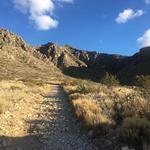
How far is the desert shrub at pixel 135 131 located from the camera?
9940 mm

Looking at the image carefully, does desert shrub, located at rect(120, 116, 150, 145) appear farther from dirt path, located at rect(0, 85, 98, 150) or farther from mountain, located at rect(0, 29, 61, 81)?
mountain, located at rect(0, 29, 61, 81)

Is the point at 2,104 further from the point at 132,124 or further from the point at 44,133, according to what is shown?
the point at 132,124

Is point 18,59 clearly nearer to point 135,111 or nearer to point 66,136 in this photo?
point 135,111

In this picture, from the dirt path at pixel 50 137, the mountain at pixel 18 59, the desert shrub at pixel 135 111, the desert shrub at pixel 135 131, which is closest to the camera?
the desert shrub at pixel 135 131

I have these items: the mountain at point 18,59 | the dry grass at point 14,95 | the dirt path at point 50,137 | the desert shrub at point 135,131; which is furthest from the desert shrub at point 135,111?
the mountain at point 18,59

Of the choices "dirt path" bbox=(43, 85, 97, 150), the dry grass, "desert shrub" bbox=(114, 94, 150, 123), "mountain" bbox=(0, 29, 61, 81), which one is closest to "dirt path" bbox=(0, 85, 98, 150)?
"dirt path" bbox=(43, 85, 97, 150)

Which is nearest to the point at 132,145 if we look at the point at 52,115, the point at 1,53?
the point at 52,115

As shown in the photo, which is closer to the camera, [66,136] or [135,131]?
[135,131]

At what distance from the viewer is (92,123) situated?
12.8m

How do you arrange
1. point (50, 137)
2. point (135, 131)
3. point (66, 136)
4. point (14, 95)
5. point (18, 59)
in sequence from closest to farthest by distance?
point (135, 131) < point (50, 137) < point (66, 136) < point (14, 95) < point (18, 59)

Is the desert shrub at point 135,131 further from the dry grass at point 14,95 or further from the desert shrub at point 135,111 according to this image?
the dry grass at point 14,95

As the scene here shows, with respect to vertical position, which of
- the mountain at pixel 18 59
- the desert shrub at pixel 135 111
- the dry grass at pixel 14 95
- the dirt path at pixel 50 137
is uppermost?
the mountain at pixel 18 59

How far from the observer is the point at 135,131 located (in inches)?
408

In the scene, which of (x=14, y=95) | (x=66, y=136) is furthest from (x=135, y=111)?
(x=14, y=95)
